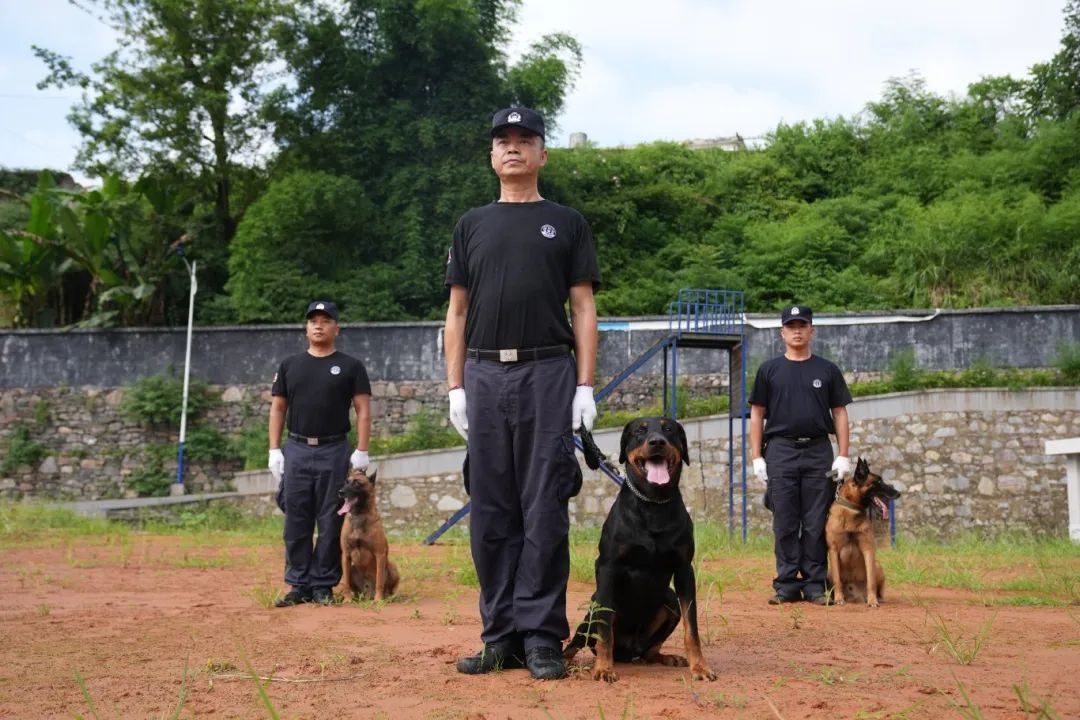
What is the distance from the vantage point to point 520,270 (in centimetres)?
491

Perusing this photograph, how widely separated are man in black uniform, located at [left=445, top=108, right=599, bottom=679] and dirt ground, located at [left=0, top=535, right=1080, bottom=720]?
30 cm

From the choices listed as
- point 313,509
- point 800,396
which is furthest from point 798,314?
point 313,509

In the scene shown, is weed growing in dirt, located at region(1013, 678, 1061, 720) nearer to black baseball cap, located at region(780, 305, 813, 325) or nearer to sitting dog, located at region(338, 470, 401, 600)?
black baseball cap, located at region(780, 305, 813, 325)

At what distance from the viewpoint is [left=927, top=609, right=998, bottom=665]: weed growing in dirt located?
484 centimetres

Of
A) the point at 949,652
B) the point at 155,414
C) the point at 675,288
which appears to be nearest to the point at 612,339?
the point at 675,288

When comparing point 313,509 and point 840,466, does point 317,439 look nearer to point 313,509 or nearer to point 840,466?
point 313,509

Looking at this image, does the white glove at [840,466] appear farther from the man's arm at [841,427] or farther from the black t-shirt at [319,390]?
the black t-shirt at [319,390]

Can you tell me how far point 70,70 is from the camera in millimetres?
23422

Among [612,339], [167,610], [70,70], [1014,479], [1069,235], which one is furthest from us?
[70,70]

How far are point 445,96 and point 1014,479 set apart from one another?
1406 centimetres

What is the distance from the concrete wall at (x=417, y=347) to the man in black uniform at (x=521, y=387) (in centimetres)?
1487

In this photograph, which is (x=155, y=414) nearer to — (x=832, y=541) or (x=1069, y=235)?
(x=832, y=541)

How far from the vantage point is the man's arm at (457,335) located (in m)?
5.09

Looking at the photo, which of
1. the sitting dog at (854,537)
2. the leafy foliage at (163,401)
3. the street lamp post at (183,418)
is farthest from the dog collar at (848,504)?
the leafy foliage at (163,401)
